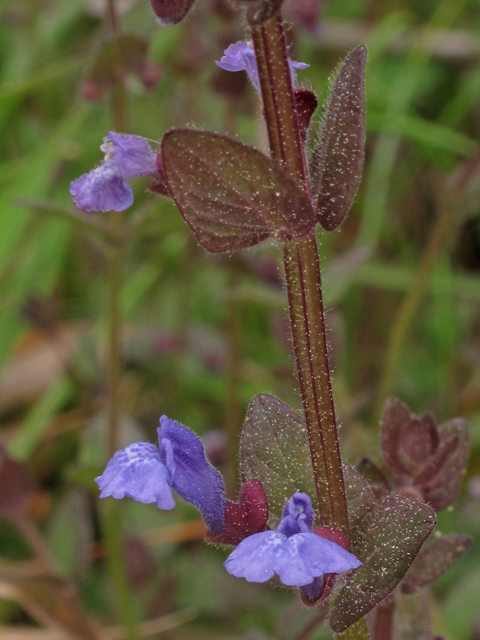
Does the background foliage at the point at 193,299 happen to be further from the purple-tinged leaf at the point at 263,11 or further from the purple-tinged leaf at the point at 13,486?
the purple-tinged leaf at the point at 263,11

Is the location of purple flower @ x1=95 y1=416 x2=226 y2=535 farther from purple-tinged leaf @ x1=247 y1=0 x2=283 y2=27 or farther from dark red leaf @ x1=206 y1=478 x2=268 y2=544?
purple-tinged leaf @ x1=247 y1=0 x2=283 y2=27

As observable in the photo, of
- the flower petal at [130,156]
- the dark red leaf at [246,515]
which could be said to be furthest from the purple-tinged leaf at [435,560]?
the flower petal at [130,156]

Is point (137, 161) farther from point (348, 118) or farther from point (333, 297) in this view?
point (333, 297)

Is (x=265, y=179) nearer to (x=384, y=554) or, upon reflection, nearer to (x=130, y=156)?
(x=130, y=156)

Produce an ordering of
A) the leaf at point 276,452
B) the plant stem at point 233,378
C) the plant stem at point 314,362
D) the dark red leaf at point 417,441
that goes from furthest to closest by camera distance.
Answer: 1. the plant stem at point 233,378
2. the dark red leaf at point 417,441
3. the leaf at point 276,452
4. the plant stem at point 314,362

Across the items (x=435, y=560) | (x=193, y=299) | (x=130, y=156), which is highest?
(x=130, y=156)

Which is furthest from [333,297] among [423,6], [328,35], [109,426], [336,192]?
Result: [423,6]

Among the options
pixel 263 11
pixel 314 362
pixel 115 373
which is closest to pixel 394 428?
pixel 314 362
